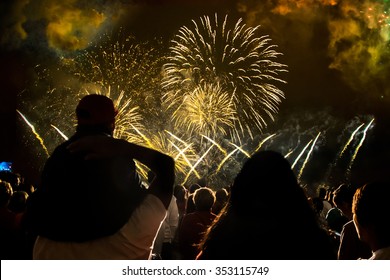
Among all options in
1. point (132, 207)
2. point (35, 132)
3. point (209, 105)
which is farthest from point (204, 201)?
point (35, 132)

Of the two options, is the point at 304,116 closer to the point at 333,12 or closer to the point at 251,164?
the point at 333,12

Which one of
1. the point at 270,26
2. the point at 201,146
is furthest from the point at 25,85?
the point at 270,26

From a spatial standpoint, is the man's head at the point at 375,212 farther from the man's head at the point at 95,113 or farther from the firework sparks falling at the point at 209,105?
the firework sparks falling at the point at 209,105

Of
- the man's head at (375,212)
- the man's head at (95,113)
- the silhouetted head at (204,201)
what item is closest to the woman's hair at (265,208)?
the man's head at (375,212)

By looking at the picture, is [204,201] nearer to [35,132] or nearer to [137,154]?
[137,154]

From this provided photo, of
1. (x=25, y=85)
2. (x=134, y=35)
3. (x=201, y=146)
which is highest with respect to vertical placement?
(x=134, y=35)
